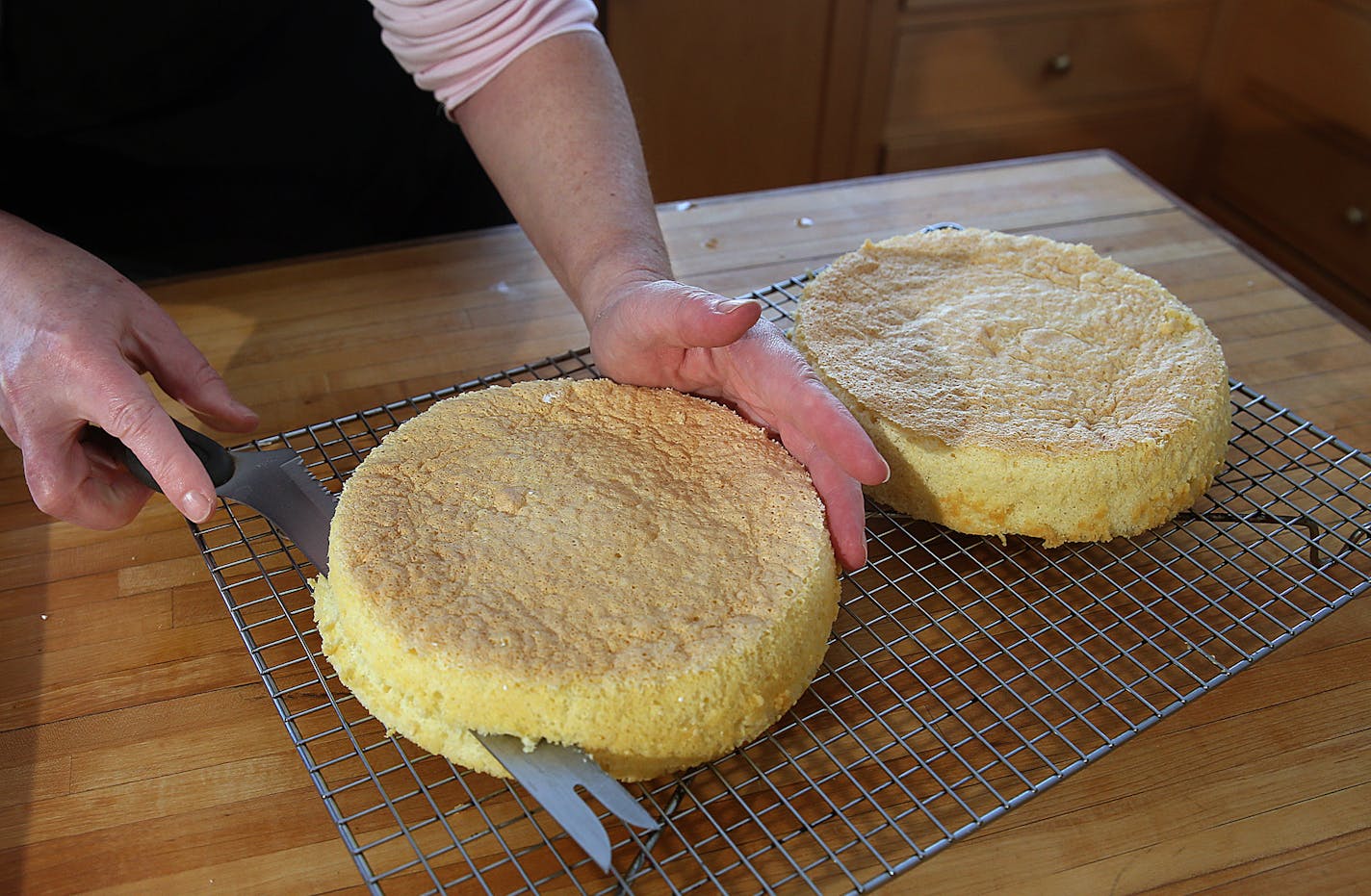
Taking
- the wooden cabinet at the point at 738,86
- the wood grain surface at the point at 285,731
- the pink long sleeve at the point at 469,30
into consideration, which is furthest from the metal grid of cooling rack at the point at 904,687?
the wooden cabinet at the point at 738,86

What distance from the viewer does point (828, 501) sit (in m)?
1.20

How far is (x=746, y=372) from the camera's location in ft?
4.18

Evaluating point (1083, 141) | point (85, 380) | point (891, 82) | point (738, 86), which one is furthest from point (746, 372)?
point (1083, 141)

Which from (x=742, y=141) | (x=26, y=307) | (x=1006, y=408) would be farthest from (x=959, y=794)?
(x=742, y=141)

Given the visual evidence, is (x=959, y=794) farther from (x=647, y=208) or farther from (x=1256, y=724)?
(x=647, y=208)

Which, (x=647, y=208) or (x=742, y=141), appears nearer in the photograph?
(x=647, y=208)

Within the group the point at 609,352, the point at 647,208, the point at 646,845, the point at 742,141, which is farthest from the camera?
the point at 742,141

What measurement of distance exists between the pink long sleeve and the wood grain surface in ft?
1.17

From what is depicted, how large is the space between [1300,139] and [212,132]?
315cm

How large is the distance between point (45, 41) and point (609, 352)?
37.7 inches

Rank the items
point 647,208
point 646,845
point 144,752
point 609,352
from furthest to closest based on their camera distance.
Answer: point 647,208 → point 609,352 → point 144,752 → point 646,845

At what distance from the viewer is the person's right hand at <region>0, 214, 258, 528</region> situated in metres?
1.17

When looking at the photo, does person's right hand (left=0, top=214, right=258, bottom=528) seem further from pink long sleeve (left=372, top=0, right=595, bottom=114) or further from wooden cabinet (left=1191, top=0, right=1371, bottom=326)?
wooden cabinet (left=1191, top=0, right=1371, bottom=326)

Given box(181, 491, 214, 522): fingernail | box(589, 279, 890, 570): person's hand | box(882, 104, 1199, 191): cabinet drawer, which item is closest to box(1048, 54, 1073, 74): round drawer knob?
box(882, 104, 1199, 191): cabinet drawer
